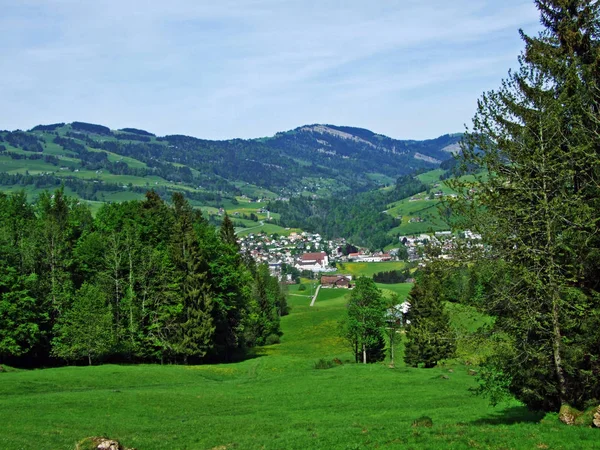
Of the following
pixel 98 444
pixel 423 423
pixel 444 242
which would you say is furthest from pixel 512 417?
pixel 98 444

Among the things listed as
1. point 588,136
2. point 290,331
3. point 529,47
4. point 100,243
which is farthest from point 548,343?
point 290,331

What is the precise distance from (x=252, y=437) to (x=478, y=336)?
1223 centimetres

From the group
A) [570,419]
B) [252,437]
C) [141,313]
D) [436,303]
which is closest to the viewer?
[570,419]

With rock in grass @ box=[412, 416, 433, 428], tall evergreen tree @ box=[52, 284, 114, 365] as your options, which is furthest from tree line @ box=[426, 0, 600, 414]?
tall evergreen tree @ box=[52, 284, 114, 365]

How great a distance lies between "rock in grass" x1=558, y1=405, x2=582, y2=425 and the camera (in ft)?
75.5

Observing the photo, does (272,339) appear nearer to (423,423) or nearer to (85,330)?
(85,330)

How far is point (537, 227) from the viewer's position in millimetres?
23359

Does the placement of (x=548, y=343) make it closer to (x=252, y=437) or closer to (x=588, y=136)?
(x=588, y=136)

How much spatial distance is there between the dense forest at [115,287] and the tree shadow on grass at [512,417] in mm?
41152

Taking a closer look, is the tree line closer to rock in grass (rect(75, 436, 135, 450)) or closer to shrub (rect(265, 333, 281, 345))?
rock in grass (rect(75, 436, 135, 450))

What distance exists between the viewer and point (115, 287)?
6594 cm

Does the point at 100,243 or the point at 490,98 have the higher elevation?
the point at 490,98

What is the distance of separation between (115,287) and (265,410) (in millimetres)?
34801

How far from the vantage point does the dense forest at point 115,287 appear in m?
57.1
